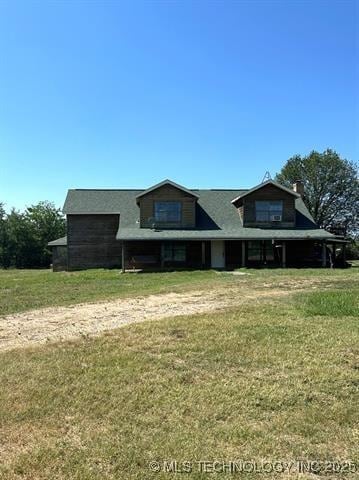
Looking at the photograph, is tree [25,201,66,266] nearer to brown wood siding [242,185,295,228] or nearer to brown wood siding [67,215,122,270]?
brown wood siding [67,215,122,270]

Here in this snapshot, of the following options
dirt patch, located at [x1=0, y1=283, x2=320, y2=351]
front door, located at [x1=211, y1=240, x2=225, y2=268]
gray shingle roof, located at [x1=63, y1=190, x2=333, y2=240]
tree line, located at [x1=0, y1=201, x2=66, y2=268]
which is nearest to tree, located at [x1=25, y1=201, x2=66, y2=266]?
tree line, located at [x1=0, y1=201, x2=66, y2=268]

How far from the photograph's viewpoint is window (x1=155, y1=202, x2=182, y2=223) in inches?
1175

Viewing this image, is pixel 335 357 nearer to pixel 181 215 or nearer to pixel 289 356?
pixel 289 356

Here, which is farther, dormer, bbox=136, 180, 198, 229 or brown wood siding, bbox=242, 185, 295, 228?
brown wood siding, bbox=242, 185, 295, 228

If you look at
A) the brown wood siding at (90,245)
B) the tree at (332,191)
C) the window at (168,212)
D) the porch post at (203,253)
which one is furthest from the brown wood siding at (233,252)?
the tree at (332,191)

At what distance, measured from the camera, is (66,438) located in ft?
13.5

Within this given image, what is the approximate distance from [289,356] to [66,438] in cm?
314

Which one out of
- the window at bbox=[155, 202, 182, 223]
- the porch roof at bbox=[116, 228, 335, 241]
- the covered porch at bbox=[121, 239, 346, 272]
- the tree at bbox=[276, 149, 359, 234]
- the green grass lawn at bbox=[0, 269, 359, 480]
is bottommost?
the green grass lawn at bbox=[0, 269, 359, 480]

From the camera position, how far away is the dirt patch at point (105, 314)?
26.7 feet

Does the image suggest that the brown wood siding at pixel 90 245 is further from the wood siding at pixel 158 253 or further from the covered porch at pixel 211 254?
the covered porch at pixel 211 254

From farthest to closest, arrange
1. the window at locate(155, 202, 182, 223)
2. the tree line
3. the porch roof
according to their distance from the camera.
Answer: the tree line
the window at locate(155, 202, 182, 223)
the porch roof

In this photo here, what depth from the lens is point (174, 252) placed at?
98.1ft

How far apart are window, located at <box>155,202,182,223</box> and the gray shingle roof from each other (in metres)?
1.12

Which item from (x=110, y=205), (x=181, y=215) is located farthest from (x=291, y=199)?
(x=110, y=205)
